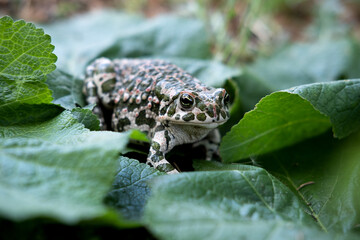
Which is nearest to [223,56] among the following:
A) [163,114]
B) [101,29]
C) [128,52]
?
[128,52]

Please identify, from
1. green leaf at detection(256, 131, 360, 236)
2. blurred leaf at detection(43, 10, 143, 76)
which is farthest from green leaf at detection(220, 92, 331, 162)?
blurred leaf at detection(43, 10, 143, 76)

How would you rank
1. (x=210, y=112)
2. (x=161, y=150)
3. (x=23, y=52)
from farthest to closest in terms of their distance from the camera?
(x=161, y=150)
(x=210, y=112)
(x=23, y=52)

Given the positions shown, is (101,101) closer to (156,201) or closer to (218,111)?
(218,111)

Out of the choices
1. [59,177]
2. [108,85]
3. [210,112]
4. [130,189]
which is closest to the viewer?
[59,177]

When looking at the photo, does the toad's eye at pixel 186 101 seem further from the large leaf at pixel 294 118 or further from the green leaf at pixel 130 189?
the green leaf at pixel 130 189

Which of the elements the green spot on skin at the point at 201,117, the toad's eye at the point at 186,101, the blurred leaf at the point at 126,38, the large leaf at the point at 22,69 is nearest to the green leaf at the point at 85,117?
the large leaf at the point at 22,69

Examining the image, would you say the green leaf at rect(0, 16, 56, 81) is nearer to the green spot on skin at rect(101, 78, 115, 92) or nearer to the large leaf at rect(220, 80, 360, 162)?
the green spot on skin at rect(101, 78, 115, 92)

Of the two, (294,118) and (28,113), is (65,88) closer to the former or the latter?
(28,113)

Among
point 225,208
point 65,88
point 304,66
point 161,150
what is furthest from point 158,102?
point 304,66
